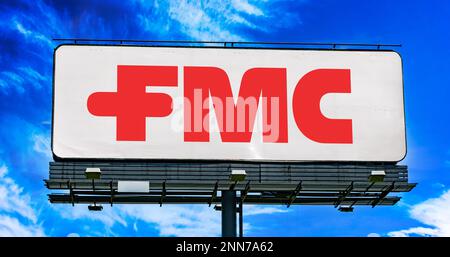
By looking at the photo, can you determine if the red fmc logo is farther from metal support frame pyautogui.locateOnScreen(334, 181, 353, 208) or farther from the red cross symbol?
A: metal support frame pyautogui.locateOnScreen(334, 181, 353, 208)

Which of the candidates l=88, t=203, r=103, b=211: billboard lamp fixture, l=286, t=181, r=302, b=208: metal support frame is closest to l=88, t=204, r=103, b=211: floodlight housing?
l=88, t=203, r=103, b=211: billboard lamp fixture

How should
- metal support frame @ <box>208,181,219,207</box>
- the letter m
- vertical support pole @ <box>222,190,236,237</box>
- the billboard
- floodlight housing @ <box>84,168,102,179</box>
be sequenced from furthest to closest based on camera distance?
the letter m, the billboard, metal support frame @ <box>208,181,219,207</box>, vertical support pole @ <box>222,190,236,237</box>, floodlight housing @ <box>84,168,102,179</box>

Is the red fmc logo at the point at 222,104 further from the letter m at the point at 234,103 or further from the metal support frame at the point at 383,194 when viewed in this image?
the metal support frame at the point at 383,194

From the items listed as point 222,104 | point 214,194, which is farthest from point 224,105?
point 214,194

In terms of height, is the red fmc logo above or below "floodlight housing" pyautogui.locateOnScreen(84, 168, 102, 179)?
above

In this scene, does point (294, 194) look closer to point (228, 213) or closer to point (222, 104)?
point (228, 213)

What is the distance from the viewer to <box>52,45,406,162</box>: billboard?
2131cm

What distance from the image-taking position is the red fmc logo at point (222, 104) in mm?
21469

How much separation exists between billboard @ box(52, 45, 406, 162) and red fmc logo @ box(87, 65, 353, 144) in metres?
0.03

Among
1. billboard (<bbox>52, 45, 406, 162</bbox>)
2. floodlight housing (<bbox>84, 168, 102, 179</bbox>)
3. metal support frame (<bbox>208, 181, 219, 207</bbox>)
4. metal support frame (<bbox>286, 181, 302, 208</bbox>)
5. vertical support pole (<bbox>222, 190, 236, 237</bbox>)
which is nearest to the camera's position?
floodlight housing (<bbox>84, 168, 102, 179</bbox>)

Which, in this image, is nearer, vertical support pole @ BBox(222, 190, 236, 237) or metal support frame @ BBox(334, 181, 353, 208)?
vertical support pole @ BBox(222, 190, 236, 237)

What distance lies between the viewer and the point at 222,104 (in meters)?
21.7
